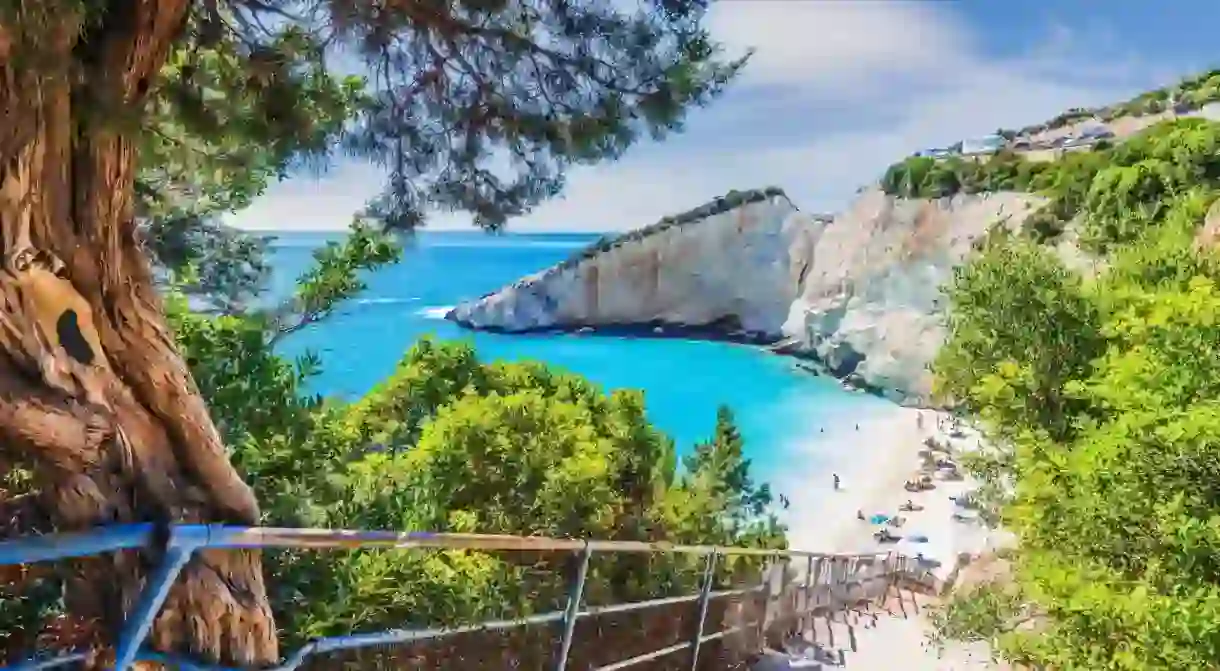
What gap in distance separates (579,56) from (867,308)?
25227 mm

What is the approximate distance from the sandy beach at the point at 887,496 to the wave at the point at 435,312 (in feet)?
45.8

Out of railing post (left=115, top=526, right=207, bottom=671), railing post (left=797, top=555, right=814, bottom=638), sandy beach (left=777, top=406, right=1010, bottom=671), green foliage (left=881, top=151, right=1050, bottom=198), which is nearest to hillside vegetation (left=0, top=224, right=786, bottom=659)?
railing post (left=797, top=555, right=814, bottom=638)

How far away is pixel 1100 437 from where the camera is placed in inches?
133

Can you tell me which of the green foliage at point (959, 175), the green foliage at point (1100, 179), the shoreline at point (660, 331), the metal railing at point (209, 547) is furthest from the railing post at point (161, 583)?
the shoreline at point (660, 331)

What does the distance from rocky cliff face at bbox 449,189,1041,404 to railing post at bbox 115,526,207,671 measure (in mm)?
24987

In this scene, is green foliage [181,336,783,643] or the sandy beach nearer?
green foliage [181,336,783,643]

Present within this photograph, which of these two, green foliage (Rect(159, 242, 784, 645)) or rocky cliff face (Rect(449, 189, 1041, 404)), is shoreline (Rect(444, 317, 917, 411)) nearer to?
rocky cliff face (Rect(449, 189, 1041, 404))

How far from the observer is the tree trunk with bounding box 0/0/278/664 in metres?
1.23

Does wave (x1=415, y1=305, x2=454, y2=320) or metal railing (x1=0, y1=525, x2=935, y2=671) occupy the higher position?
metal railing (x1=0, y1=525, x2=935, y2=671)

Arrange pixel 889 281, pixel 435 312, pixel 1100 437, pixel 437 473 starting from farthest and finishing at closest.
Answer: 1. pixel 435 312
2. pixel 889 281
3. pixel 437 473
4. pixel 1100 437

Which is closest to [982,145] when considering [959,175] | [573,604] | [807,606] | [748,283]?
[959,175]

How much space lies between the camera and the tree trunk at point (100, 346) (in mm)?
1230

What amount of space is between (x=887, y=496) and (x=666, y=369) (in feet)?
40.5

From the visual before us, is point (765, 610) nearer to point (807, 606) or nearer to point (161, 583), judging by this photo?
point (807, 606)
